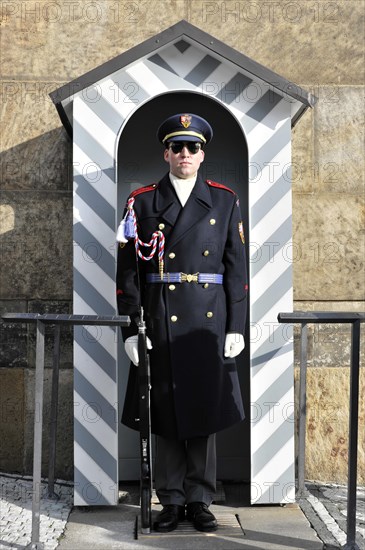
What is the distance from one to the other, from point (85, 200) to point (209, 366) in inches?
44.6

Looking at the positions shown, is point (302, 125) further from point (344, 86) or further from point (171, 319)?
point (171, 319)

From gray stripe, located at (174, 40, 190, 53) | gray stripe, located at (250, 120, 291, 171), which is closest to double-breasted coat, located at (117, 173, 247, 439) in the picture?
gray stripe, located at (250, 120, 291, 171)

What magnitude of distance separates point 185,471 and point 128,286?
0.98 m

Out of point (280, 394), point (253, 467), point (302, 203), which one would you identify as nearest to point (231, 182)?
point (302, 203)

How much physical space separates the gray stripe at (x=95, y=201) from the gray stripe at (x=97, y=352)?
1.93 ft

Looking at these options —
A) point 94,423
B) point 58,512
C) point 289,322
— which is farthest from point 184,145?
point 58,512

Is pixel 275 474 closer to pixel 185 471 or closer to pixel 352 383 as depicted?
pixel 185 471

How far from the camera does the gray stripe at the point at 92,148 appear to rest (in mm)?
4891

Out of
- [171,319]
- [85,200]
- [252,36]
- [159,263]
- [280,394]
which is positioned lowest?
[280,394]

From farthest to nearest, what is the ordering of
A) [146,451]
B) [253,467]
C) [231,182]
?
[231,182]
[253,467]
[146,451]

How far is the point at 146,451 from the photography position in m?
4.47

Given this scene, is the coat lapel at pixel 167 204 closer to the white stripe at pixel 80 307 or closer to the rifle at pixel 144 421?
the rifle at pixel 144 421

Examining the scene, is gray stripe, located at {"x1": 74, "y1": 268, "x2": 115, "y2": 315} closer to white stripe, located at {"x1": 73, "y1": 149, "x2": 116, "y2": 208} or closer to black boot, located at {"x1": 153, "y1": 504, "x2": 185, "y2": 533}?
white stripe, located at {"x1": 73, "y1": 149, "x2": 116, "y2": 208}

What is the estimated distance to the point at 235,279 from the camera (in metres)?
4.64
